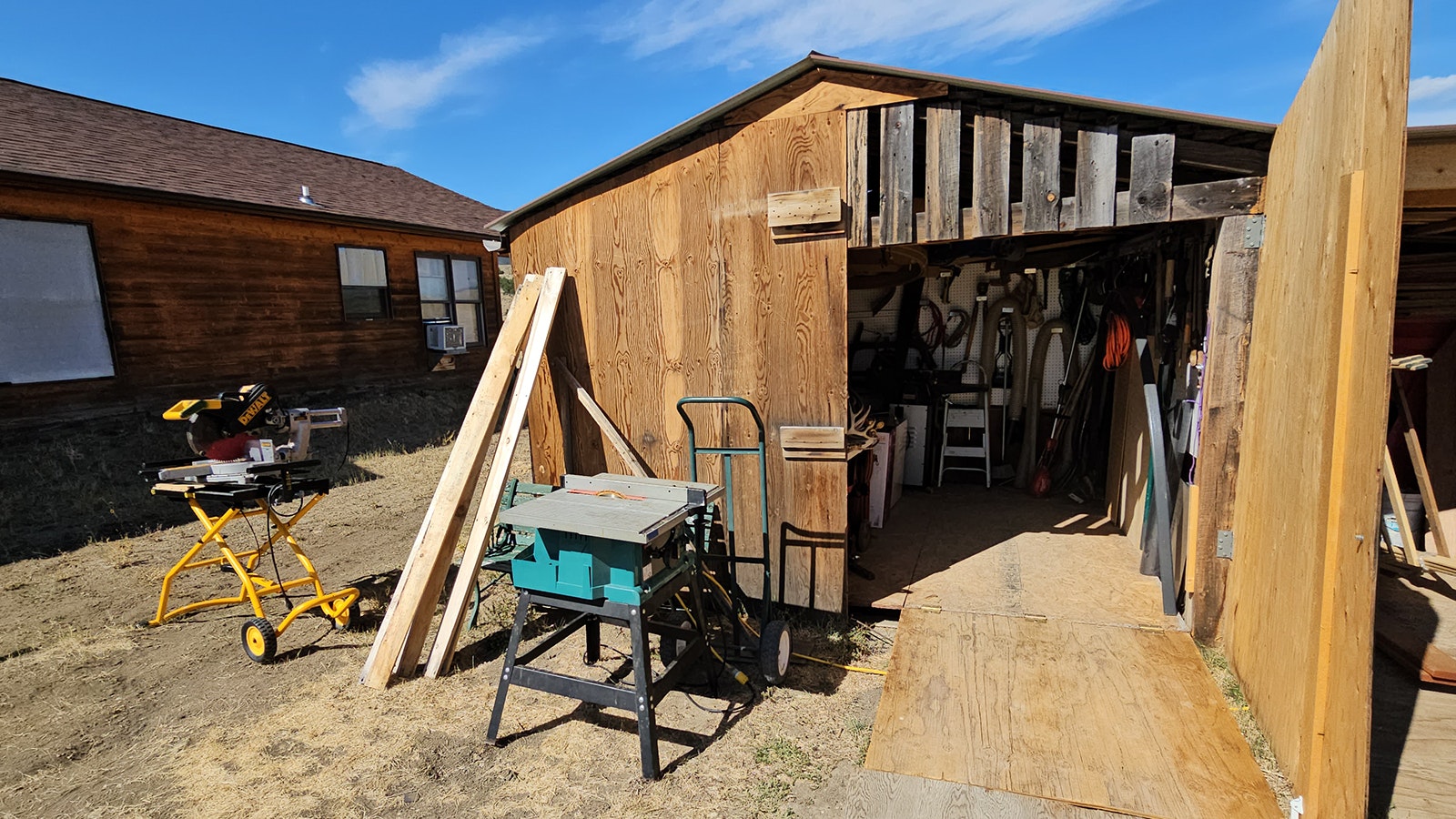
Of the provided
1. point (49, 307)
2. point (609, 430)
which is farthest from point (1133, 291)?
point (49, 307)

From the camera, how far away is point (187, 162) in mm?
9992

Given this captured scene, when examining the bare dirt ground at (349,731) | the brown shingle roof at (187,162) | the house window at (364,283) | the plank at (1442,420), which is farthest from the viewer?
the house window at (364,283)

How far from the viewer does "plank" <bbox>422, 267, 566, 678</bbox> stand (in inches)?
150

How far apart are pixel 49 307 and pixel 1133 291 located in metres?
11.7

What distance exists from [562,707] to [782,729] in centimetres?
119

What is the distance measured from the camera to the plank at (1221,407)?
133 inches

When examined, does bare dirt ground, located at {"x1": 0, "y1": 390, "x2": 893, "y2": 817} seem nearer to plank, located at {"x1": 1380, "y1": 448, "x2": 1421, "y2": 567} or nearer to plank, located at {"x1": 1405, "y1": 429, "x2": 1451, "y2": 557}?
plank, located at {"x1": 1380, "y1": 448, "x2": 1421, "y2": 567}

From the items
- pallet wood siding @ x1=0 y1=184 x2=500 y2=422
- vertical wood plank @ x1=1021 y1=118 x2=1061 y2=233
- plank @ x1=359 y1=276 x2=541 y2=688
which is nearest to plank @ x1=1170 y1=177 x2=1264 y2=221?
vertical wood plank @ x1=1021 y1=118 x2=1061 y2=233

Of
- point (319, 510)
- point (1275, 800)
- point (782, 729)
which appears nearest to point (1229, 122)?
point (1275, 800)

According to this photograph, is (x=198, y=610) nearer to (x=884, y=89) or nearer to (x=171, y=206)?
(x=884, y=89)

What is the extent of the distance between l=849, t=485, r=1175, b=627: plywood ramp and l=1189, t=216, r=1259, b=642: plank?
0.43 meters

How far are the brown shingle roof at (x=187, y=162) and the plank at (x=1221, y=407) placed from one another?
37.3 ft

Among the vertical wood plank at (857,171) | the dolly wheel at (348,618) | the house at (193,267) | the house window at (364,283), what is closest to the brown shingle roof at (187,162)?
the house at (193,267)

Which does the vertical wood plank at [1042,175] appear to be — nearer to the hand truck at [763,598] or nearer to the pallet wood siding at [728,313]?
the pallet wood siding at [728,313]
